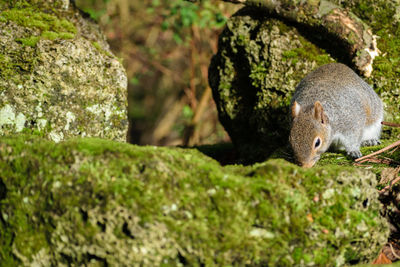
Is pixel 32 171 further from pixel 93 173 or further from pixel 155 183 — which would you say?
pixel 155 183

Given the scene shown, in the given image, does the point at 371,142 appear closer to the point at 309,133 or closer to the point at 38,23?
the point at 309,133

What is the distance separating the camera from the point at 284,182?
7.92ft

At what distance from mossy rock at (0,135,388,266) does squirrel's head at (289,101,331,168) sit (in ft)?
3.99

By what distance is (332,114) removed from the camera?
169 inches

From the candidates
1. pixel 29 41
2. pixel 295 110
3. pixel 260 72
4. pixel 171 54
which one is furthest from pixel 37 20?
pixel 171 54

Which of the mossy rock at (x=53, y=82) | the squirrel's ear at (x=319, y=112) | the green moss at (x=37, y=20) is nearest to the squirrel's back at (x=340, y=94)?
the squirrel's ear at (x=319, y=112)

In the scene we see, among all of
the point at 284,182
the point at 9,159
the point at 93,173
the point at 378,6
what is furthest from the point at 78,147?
the point at 378,6

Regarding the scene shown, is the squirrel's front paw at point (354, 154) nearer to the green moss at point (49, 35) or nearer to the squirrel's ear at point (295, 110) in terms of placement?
the squirrel's ear at point (295, 110)

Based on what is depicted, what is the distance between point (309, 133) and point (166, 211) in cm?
209

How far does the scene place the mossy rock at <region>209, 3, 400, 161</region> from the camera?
5191 mm

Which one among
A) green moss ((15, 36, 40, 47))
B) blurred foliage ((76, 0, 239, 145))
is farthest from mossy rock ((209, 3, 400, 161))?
blurred foliage ((76, 0, 239, 145))

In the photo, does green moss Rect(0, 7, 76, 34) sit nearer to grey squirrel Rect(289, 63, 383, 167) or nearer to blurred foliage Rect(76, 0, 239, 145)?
grey squirrel Rect(289, 63, 383, 167)

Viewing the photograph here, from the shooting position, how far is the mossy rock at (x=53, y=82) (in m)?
3.71

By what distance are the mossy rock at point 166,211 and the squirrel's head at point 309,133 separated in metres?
1.22
